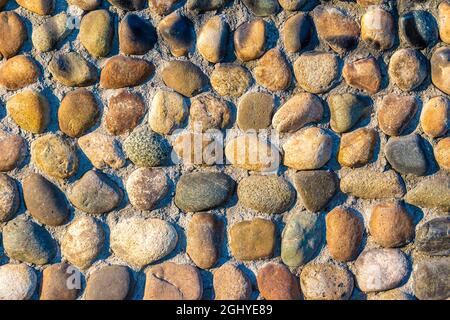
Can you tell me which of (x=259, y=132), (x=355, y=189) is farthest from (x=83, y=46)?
(x=355, y=189)

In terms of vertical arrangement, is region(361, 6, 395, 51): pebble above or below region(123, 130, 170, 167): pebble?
above

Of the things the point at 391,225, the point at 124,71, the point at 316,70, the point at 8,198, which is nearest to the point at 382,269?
the point at 391,225

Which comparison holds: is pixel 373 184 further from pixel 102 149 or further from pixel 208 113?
pixel 102 149

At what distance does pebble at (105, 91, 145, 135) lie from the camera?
1.06 meters

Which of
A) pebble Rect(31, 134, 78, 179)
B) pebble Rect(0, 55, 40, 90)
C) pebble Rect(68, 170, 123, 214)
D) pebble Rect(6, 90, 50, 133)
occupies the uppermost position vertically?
pebble Rect(0, 55, 40, 90)

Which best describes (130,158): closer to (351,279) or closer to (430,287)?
(351,279)

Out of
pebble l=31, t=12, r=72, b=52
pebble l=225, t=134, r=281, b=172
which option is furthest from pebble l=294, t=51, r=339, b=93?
pebble l=31, t=12, r=72, b=52

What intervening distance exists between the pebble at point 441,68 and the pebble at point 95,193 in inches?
26.4

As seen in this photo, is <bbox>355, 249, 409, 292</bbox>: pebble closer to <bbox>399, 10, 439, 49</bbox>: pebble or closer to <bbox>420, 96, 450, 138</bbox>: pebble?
<bbox>420, 96, 450, 138</bbox>: pebble

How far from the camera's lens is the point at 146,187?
1058mm

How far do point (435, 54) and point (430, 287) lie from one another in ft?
1.53

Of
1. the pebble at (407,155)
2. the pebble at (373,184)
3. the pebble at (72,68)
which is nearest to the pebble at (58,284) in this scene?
the pebble at (72,68)

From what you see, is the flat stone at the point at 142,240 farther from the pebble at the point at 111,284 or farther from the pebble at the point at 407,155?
the pebble at the point at 407,155

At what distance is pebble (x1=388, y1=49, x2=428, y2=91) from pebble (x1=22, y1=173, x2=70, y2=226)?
71cm
